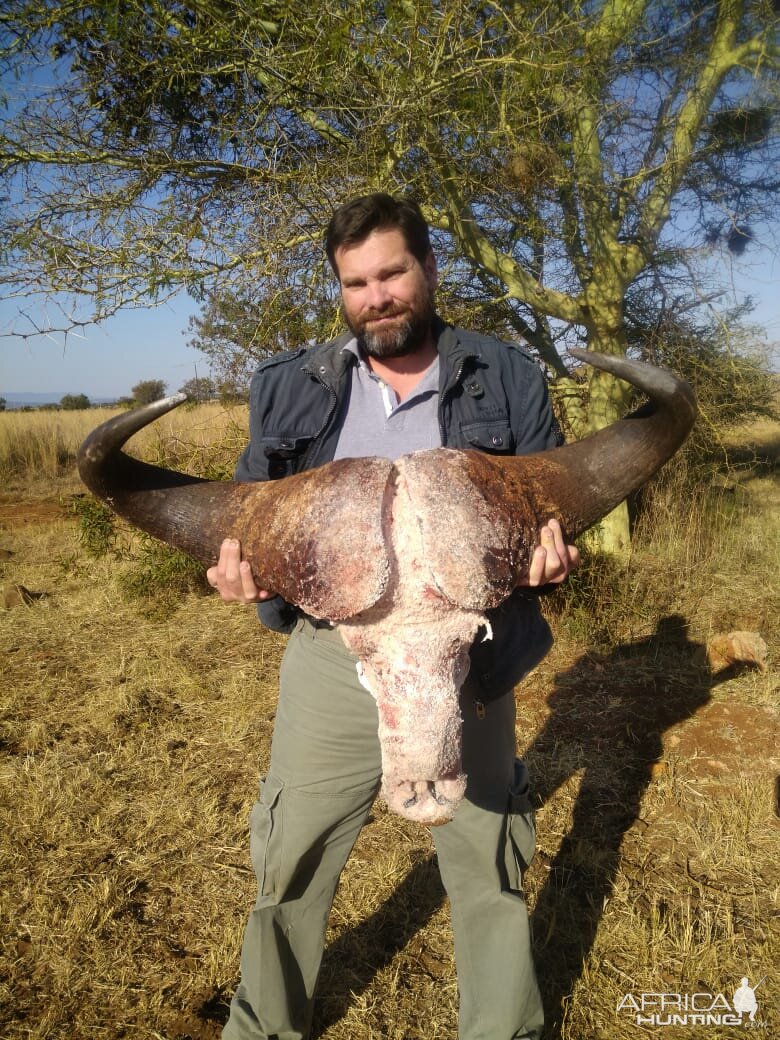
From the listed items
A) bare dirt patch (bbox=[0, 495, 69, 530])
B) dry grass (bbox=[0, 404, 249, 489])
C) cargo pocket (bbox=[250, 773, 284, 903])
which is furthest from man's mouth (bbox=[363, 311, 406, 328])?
bare dirt patch (bbox=[0, 495, 69, 530])

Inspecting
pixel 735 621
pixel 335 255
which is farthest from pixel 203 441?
pixel 735 621

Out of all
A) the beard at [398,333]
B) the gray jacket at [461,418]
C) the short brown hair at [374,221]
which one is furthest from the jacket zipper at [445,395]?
the short brown hair at [374,221]

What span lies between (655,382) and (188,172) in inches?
240

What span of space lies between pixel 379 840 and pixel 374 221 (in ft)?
11.0

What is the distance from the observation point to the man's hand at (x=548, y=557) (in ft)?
5.91

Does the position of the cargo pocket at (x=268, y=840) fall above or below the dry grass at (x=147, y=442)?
below

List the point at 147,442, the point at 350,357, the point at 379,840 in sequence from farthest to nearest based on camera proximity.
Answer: the point at 147,442 → the point at 379,840 → the point at 350,357

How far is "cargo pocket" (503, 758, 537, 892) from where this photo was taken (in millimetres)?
2361

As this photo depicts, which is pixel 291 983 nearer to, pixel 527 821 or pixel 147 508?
pixel 527 821

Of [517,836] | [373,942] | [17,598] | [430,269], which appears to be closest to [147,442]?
[17,598]

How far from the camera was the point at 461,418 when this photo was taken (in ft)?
7.53

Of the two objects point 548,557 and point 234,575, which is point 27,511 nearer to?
point 234,575

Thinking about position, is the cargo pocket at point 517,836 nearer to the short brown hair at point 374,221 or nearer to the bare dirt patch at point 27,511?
the short brown hair at point 374,221

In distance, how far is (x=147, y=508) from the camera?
1.98 metres
